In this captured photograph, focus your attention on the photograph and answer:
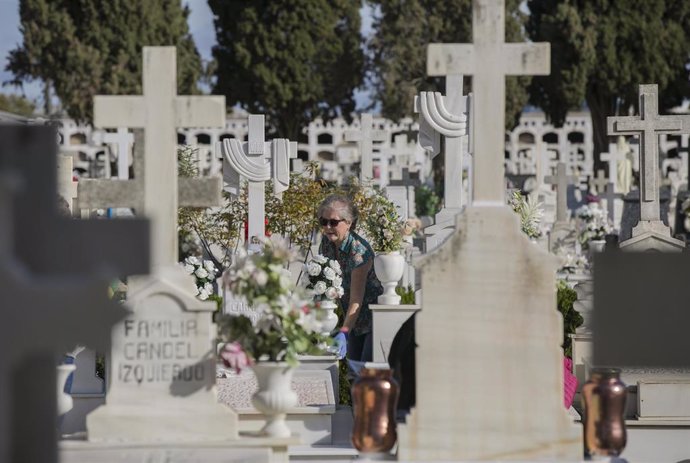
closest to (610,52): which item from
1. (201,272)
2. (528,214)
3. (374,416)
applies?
(528,214)

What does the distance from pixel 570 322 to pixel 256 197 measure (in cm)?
348

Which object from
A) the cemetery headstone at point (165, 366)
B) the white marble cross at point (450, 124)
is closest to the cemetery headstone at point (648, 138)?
the white marble cross at point (450, 124)

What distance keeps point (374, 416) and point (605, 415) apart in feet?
2.76

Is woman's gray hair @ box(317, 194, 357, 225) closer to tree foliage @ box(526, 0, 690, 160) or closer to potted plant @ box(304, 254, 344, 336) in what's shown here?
potted plant @ box(304, 254, 344, 336)

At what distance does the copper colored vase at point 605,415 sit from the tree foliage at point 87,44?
33.6 metres

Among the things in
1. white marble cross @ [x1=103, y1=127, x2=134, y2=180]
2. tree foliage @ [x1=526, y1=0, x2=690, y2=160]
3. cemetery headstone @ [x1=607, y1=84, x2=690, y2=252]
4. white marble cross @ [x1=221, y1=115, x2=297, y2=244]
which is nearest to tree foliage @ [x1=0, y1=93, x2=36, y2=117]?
tree foliage @ [x1=526, y1=0, x2=690, y2=160]

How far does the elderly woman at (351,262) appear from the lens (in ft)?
25.3

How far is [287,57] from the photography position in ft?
129

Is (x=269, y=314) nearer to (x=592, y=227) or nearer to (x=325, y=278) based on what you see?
(x=325, y=278)

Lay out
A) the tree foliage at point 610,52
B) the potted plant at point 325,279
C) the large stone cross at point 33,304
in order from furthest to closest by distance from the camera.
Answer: the tree foliage at point 610,52, the potted plant at point 325,279, the large stone cross at point 33,304

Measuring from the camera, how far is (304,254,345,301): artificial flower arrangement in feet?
28.5

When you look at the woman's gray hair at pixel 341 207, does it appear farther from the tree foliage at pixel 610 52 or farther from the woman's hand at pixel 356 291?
the tree foliage at pixel 610 52

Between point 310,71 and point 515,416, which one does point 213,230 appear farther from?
point 310,71

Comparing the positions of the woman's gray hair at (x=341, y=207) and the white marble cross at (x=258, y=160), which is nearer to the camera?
the woman's gray hair at (x=341, y=207)
